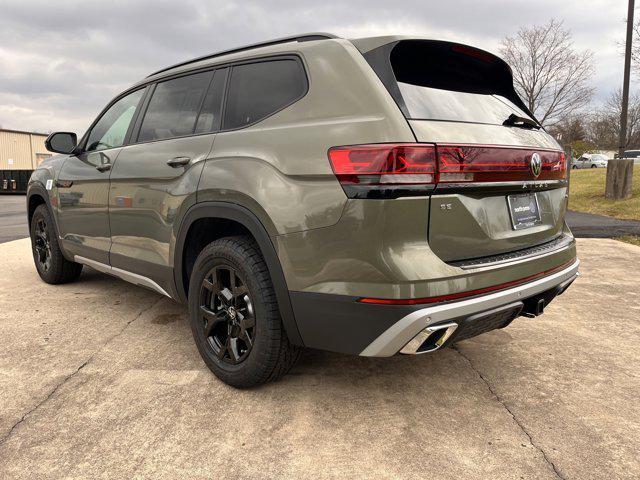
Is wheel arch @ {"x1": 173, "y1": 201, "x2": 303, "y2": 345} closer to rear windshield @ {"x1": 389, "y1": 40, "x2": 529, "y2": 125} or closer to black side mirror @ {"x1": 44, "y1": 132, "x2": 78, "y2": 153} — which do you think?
rear windshield @ {"x1": 389, "y1": 40, "x2": 529, "y2": 125}

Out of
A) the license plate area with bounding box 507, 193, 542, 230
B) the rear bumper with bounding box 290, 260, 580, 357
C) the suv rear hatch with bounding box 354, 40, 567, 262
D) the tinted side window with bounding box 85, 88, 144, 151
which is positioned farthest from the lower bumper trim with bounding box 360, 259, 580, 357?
the tinted side window with bounding box 85, 88, 144, 151

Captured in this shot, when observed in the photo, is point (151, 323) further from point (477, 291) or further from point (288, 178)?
point (477, 291)

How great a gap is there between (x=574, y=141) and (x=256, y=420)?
5383 centimetres

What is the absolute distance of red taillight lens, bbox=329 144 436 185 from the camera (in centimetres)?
202

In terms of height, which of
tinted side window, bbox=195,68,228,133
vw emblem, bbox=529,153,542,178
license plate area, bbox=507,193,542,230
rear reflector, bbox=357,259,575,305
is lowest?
rear reflector, bbox=357,259,575,305

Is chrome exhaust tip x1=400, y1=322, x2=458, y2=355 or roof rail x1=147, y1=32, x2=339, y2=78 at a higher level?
roof rail x1=147, y1=32, x2=339, y2=78

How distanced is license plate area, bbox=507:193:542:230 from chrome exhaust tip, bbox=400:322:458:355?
2.24 feet

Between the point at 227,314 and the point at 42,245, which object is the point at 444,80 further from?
the point at 42,245

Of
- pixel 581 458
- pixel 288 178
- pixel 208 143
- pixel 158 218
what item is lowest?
pixel 581 458

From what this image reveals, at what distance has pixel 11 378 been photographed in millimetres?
2887

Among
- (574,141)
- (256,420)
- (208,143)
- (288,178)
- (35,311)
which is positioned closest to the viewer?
(288,178)

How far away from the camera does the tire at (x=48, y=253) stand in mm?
4773

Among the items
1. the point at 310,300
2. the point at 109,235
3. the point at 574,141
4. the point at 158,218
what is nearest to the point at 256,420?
the point at 310,300

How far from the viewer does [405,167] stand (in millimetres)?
2023
